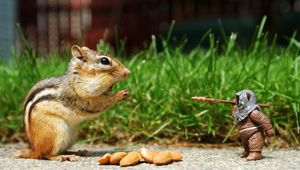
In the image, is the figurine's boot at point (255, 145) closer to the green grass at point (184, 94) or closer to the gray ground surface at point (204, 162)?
the gray ground surface at point (204, 162)

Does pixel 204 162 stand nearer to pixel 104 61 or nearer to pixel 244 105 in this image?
pixel 244 105

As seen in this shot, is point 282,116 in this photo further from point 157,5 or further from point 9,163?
point 157,5

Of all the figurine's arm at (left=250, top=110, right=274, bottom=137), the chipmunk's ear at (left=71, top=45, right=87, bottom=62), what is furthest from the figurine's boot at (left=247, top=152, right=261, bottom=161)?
the chipmunk's ear at (left=71, top=45, right=87, bottom=62)

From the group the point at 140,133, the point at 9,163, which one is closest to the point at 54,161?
the point at 9,163

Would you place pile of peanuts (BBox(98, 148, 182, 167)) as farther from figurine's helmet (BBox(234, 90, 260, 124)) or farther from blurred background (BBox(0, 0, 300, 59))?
blurred background (BBox(0, 0, 300, 59))

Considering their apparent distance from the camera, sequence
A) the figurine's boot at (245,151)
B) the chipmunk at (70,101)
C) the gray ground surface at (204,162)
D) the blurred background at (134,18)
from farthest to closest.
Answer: the blurred background at (134,18) < the chipmunk at (70,101) < the figurine's boot at (245,151) < the gray ground surface at (204,162)

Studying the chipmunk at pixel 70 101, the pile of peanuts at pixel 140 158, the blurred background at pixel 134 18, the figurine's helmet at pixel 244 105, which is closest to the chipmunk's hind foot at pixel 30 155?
the chipmunk at pixel 70 101
